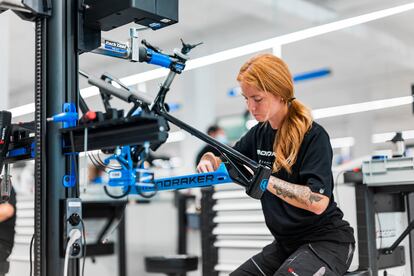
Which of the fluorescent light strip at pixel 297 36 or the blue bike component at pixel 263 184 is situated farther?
the fluorescent light strip at pixel 297 36

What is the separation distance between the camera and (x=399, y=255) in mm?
2771

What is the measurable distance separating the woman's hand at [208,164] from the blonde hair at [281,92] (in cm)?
25

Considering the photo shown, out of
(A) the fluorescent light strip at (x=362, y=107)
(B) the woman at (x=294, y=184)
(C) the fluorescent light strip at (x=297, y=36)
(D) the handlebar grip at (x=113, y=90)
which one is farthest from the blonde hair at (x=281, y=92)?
(A) the fluorescent light strip at (x=362, y=107)

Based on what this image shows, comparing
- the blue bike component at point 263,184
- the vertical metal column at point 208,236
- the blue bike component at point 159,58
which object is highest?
the blue bike component at point 159,58

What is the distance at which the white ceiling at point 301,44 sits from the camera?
6098 millimetres

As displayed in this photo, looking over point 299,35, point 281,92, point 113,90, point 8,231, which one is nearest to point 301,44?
point 299,35

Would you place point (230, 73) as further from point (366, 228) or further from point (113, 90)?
point (113, 90)

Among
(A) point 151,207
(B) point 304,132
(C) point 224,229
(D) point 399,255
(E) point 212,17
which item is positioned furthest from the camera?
(E) point 212,17

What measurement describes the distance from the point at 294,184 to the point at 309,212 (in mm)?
134

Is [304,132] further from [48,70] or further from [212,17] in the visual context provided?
[212,17]

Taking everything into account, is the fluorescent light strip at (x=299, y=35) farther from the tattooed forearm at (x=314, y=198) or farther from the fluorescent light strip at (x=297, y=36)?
the tattooed forearm at (x=314, y=198)

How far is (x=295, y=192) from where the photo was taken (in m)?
1.66

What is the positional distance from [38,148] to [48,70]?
0.84 feet

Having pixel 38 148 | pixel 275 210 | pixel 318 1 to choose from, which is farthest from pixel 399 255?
pixel 318 1
